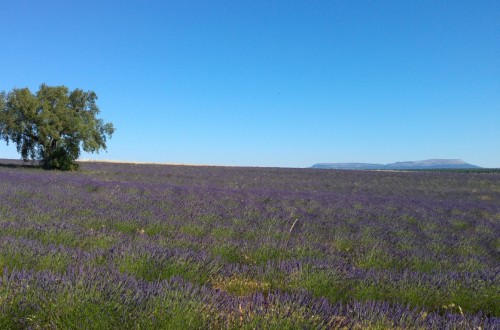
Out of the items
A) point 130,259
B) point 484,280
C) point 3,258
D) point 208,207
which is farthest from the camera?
point 208,207

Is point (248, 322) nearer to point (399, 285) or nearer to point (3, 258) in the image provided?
point (399, 285)

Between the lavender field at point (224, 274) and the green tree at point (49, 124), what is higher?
the green tree at point (49, 124)

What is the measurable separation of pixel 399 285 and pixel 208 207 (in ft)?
18.0

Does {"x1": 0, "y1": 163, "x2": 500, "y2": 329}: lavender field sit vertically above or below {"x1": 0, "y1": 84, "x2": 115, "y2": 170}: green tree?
below

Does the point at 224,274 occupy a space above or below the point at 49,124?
below

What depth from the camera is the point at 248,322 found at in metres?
1.95

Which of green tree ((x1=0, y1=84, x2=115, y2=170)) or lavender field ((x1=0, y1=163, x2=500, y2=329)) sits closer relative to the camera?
lavender field ((x1=0, y1=163, x2=500, y2=329))

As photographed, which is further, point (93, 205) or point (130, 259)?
point (93, 205)

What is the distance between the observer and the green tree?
26.0 meters

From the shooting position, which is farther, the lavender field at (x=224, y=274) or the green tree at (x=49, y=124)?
the green tree at (x=49, y=124)

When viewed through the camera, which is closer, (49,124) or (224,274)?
(224,274)

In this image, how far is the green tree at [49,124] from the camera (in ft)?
85.1

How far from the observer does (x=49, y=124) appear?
26656 mm

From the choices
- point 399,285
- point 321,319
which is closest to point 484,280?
point 399,285
